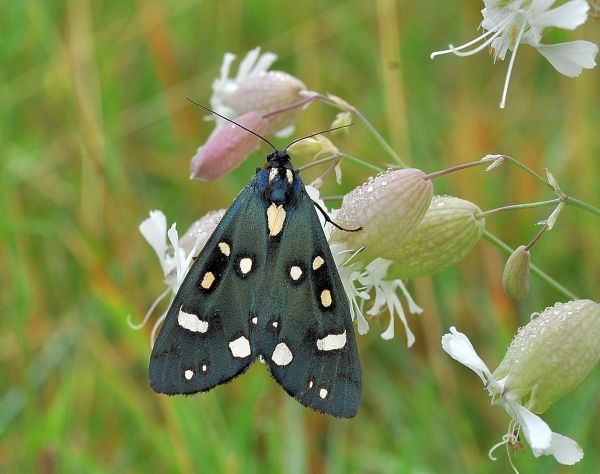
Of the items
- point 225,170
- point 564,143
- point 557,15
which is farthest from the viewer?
point 564,143

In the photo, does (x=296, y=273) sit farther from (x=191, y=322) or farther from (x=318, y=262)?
(x=191, y=322)

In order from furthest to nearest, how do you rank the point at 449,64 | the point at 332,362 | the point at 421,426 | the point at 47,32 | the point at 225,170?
the point at 449,64
the point at 47,32
the point at 421,426
the point at 225,170
the point at 332,362

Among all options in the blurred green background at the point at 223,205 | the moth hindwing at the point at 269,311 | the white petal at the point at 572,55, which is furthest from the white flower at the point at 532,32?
the blurred green background at the point at 223,205

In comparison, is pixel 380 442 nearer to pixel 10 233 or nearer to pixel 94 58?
pixel 10 233

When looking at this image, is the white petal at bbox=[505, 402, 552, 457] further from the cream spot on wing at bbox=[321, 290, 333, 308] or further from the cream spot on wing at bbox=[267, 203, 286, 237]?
the cream spot on wing at bbox=[267, 203, 286, 237]

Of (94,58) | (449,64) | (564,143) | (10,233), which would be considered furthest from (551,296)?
(94,58)

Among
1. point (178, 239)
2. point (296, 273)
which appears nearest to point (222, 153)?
point (178, 239)

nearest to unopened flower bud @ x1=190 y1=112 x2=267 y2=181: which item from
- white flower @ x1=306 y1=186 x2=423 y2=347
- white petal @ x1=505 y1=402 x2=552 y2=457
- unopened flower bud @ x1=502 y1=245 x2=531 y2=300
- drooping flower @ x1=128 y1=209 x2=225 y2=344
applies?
drooping flower @ x1=128 y1=209 x2=225 y2=344

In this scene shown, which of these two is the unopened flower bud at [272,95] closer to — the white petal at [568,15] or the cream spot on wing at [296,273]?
the cream spot on wing at [296,273]
